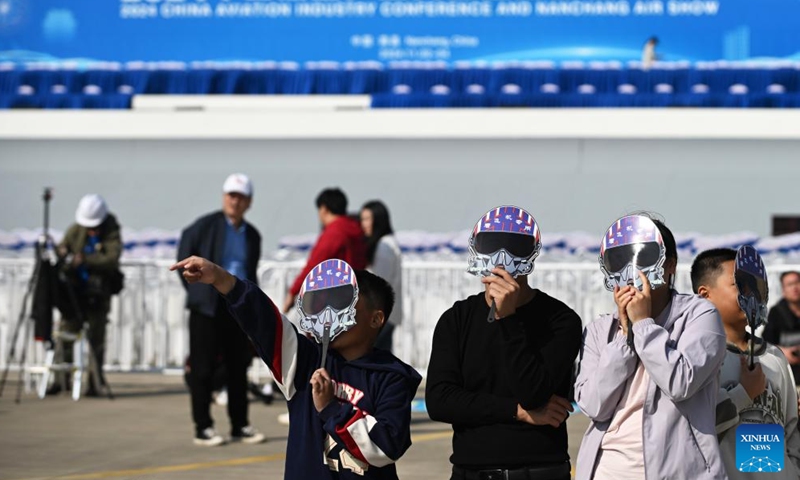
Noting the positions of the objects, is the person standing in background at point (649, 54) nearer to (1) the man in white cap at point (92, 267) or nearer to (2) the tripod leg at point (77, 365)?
(1) the man in white cap at point (92, 267)

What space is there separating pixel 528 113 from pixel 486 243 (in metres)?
17.0

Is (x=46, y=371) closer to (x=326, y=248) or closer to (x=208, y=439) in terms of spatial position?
(x=208, y=439)

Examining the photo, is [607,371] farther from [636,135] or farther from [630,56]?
[630,56]

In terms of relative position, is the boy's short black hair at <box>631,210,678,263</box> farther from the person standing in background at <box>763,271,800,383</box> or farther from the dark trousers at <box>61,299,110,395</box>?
the dark trousers at <box>61,299,110,395</box>

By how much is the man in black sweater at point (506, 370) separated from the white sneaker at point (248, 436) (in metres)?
4.46

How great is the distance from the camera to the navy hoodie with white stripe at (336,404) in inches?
129

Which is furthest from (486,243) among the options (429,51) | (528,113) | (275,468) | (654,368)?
(429,51)

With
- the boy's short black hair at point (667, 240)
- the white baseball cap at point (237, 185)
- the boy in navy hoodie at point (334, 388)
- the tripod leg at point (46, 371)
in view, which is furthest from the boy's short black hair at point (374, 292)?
the tripod leg at point (46, 371)

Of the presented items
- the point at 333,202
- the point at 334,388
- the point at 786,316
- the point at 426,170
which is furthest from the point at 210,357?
the point at 426,170

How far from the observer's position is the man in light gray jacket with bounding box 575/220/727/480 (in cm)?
319

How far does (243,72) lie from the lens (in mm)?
21844

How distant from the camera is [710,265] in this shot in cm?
380

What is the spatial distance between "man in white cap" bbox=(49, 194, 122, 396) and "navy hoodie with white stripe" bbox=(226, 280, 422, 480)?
21.1 feet

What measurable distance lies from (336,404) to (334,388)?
0.24 ft
